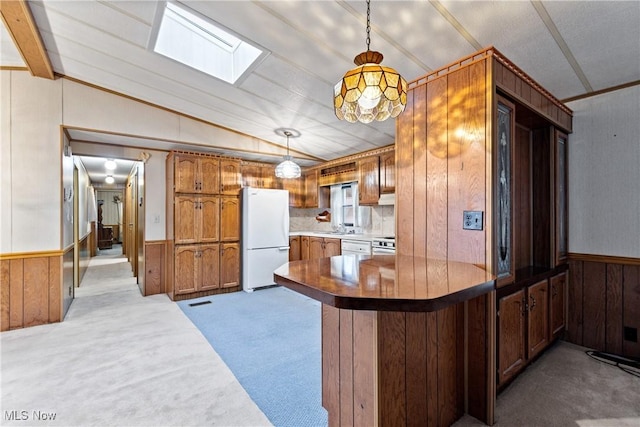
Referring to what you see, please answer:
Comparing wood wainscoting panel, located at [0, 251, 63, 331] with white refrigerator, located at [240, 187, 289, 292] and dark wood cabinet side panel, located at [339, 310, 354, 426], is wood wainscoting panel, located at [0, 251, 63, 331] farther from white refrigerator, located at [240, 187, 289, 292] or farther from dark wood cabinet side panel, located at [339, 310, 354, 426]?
dark wood cabinet side panel, located at [339, 310, 354, 426]

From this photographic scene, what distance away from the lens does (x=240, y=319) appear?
3377mm

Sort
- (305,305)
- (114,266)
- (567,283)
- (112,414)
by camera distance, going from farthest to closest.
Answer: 1. (114,266)
2. (305,305)
3. (567,283)
4. (112,414)

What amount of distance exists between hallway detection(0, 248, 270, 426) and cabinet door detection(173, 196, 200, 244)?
3.67ft

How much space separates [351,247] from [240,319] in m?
1.87

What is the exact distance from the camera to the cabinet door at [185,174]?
4.18 metres

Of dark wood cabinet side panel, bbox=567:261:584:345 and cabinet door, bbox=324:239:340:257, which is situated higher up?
cabinet door, bbox=324:239:340:257

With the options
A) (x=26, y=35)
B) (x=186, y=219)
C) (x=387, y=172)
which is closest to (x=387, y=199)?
(x=387, y=172)

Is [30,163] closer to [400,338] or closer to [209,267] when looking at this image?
[209,267]

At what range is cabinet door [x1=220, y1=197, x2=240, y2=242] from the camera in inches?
181

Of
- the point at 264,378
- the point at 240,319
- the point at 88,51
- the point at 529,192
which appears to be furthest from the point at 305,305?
the point at 88,51

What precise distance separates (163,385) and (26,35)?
3057 mm

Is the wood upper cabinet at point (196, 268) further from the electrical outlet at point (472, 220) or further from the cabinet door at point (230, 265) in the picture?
the electrical outlet at point (472, 220)

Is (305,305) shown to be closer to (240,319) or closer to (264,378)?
(240,319)

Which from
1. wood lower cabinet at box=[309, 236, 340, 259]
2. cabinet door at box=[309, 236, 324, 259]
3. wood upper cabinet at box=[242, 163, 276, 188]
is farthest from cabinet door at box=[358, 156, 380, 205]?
wood upper cabinet at box=[242, 163, 276, 188]
